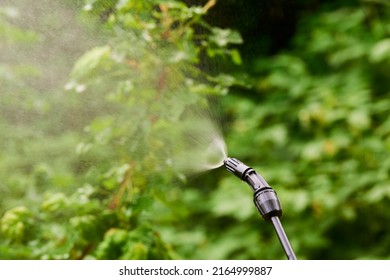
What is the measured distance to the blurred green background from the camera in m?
1.22

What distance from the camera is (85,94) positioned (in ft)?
4.43

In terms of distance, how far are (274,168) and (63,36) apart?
88 cm

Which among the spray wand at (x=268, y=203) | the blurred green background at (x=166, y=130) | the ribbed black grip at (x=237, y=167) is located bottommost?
the spray wand at (x=268, y=203)

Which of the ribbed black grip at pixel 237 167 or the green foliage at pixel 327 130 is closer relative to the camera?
the ribbed black grip at pixel 237 167

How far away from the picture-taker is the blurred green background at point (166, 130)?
122 centimetres

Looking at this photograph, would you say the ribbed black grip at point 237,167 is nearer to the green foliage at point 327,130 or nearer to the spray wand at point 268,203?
the spray wand at point 268,203

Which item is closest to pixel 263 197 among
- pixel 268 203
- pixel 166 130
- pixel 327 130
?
pixel 268 203

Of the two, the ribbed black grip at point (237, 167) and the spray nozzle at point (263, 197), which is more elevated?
the ribbed black grip at point (237, 167)

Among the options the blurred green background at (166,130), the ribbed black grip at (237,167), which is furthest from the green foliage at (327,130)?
the ribbed black grip at (237,167)

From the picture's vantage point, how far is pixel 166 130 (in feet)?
4.13

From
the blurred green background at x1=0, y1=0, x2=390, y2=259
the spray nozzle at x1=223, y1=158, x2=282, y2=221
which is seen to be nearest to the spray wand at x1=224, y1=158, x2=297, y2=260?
the spray nozzle at x1=223, y1=158, x2=282, y2=221

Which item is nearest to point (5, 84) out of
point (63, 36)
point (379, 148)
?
point (63, 36)

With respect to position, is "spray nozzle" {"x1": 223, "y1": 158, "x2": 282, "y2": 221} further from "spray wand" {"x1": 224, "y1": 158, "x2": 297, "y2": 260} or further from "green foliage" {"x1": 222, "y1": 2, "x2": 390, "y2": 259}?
"green foliage" {"x1": 222, "y1": 2, "x2": 390, "y2": 259}

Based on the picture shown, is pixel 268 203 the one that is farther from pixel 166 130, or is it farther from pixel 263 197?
pixel 166 130
